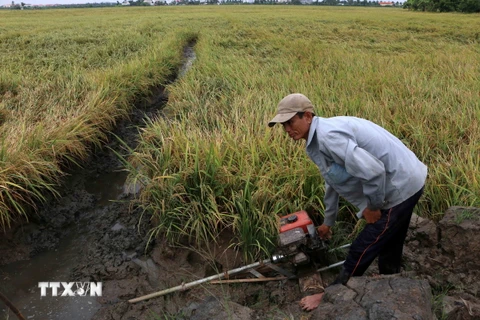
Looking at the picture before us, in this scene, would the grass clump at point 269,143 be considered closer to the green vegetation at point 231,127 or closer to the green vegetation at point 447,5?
the green vegetation at point 231,127

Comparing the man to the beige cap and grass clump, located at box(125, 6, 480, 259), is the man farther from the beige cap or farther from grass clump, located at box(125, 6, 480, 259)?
grass clump, located at box(125, 6, 480, 259)

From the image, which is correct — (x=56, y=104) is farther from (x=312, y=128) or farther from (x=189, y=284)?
(x=312, y=128)

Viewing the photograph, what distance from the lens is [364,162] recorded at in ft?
5.94

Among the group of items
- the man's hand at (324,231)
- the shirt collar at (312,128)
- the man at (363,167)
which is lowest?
the man's hand at (324,231)

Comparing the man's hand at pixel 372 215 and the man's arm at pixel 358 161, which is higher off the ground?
the man's arm at pixel 358 161

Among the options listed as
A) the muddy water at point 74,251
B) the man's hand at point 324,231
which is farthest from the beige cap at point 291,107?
the muddy water at point 74,251

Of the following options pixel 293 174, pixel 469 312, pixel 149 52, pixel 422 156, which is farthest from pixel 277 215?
pixel 149 52

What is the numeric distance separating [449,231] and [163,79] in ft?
22.1

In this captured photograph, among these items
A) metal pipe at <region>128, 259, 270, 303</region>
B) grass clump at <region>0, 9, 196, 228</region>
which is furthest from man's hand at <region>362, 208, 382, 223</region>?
grass clump at <region>0, 9, 196, 228</region>

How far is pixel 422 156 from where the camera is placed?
11.4 feet

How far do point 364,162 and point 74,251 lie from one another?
274cm

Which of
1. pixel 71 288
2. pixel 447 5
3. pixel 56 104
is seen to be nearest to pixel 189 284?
pixel 71 288

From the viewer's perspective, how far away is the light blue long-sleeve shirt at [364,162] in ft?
6.03

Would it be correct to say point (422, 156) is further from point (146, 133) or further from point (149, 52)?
point (149, 52)
